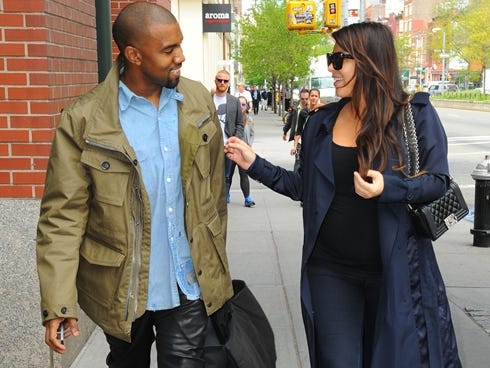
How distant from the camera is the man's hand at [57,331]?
270 centimetres

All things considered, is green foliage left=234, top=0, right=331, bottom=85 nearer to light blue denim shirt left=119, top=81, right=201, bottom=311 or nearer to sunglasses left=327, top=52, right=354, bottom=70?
sunglasses left=327, top=52, right=354, bottom=70

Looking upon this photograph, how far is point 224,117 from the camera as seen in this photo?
9594mm

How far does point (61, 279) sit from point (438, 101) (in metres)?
59.6

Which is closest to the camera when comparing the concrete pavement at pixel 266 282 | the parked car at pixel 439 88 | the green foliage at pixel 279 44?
the concrete pavement at pixel 266 282

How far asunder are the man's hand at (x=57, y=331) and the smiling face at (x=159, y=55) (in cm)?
96

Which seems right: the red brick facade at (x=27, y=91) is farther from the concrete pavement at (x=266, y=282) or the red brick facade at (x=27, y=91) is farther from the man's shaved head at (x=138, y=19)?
the man's shaved head at (x=138, y=19)

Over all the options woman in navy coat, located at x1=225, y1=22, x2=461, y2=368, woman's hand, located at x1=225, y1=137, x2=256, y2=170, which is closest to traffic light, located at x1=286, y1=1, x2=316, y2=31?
woman's hand, located at x1=225, y1=137, x2=256, y2=170

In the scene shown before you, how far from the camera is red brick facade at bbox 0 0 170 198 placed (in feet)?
13.3

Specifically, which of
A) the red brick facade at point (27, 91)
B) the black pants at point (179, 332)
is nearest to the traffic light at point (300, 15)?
the red brick facade at point (27, 91)

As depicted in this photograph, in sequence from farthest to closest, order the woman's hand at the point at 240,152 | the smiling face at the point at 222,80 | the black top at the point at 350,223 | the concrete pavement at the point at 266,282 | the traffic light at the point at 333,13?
the traffic light at the point at 333,13 < the smiling face at the point at 222,80 < the concrete pavement at the point at 266,282 < the woman's hand at the point at 240,152 < the black top at the point at 350,223

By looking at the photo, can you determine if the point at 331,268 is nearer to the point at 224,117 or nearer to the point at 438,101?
the point at 224,117

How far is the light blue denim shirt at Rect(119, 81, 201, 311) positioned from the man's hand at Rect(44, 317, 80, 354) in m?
0.31

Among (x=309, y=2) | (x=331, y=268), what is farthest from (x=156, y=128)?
(x=309, y=2)

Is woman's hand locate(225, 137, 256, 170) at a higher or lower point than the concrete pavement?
higher
